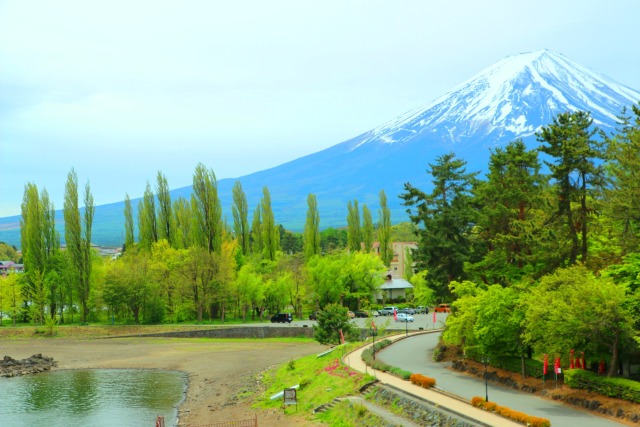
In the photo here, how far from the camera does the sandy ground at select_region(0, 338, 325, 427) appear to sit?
35781 mm

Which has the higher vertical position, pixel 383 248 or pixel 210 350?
pixel 383 248

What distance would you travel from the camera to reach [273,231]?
319 feet

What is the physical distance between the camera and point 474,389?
31.9 m

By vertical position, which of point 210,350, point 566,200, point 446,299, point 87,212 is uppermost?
point 87,212

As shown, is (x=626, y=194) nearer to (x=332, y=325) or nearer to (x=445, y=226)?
(x=445, y=226)

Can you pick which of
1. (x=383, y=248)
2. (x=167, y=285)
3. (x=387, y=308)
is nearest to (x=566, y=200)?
(x=387, y=308)

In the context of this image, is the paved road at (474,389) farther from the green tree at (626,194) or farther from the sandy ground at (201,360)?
the green tree at (626,194)

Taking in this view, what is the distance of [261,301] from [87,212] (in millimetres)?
24811

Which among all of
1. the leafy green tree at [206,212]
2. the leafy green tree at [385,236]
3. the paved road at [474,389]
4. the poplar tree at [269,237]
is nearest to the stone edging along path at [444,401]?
the paved road at [474,389]

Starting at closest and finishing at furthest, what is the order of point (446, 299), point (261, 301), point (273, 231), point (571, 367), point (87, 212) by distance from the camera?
point (571, 367)
point (446, 299)
point (261, 301)
point (87, 212)
point (273, 231)

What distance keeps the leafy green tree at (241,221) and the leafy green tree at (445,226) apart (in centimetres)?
5493

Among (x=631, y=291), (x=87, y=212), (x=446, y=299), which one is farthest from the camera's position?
(x=87, y=212)

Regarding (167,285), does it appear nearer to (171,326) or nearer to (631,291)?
(171,326)

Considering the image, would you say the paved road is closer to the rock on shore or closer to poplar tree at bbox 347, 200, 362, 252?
the rock on shore
